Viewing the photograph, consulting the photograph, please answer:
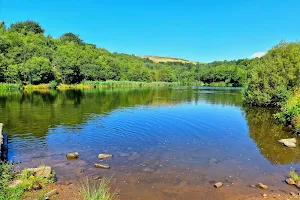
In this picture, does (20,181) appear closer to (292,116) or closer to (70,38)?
(292,116)

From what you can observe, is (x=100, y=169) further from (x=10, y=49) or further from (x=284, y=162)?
(x=10, y=49)

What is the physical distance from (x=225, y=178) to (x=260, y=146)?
309 inches

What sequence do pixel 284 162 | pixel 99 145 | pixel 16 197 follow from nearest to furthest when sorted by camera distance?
1. pixel 16 197
2. pixel 284 162
3. pixel 99 145

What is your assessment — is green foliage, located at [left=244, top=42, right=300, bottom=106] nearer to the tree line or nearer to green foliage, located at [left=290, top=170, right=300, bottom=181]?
green foliage, located at [left=290, top=170, right=300, bottom=181]

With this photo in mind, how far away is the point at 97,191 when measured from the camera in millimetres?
8680

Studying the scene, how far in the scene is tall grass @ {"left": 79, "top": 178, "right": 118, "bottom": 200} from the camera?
750 centimetres

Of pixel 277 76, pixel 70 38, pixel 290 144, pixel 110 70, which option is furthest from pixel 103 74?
pixel 290 144

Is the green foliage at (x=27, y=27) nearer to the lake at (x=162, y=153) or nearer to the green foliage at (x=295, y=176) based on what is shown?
the lake at (x=162, y=153)

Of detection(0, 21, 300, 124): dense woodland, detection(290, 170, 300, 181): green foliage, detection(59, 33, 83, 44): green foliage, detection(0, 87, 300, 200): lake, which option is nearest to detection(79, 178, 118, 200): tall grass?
detection(0, 87, 300, 200): lake

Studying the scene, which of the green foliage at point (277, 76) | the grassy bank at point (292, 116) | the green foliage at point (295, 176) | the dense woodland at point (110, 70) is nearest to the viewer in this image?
the green foliage at point (295, 176)

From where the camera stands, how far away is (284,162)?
1500cm

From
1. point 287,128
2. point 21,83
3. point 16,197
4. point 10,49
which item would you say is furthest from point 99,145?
point 10,49

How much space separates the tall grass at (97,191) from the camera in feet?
24.6

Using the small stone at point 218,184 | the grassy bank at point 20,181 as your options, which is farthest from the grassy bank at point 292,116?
the grassy bank at point 20,181
